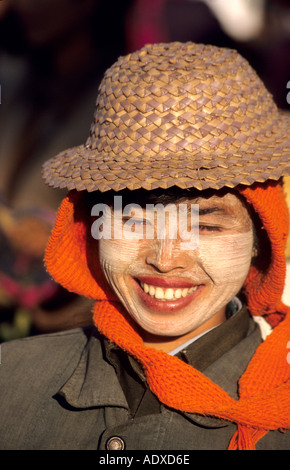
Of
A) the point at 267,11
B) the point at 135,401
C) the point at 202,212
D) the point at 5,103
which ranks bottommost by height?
the point at 135,401

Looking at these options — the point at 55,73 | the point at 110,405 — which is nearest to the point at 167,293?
the point at 110,405

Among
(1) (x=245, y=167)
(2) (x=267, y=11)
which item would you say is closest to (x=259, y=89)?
(1) (x=245, y=167)

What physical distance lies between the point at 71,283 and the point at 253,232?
839mm

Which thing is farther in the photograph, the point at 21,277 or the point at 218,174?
the point at 21,277

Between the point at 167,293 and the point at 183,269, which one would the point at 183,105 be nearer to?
the point at 183,269

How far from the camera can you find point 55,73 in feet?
16.7

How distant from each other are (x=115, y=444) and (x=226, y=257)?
30.8 inches

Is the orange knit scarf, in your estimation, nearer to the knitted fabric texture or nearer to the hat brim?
the knitted fabric texture

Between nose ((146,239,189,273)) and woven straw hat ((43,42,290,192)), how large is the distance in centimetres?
26

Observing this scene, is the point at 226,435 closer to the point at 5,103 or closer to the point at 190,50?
the point at 190,50

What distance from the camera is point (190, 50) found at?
2.11 meters

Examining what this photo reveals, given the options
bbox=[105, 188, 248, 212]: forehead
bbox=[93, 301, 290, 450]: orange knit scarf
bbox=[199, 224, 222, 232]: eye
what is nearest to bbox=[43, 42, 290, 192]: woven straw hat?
bbox=[105, 188, 248, 212]: forehead

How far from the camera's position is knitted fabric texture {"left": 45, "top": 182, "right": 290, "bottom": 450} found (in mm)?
1956

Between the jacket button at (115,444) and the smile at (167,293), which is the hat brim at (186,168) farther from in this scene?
the jacket button at (115,444)
